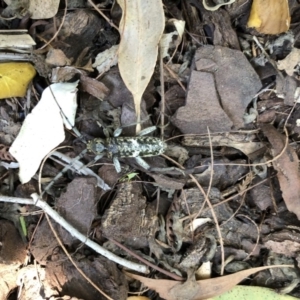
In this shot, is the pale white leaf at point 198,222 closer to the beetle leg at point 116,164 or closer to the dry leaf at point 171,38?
the beetle leg at point 116,164

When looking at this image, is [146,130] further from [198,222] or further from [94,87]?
[198,222]

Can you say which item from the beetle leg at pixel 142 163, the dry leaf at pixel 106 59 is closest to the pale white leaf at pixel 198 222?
the beetle leg at pixel 142 163

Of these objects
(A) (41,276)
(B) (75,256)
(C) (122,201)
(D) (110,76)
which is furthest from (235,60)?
(A) (41,276)

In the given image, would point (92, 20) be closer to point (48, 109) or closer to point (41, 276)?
point (48, 109)

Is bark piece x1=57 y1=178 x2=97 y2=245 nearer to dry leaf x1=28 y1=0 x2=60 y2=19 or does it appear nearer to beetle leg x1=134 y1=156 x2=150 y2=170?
beetle leg x1=134 y1=156 x2=150 y2=170

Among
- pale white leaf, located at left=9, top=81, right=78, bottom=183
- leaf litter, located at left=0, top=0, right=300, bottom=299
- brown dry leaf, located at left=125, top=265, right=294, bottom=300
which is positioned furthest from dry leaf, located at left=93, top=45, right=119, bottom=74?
brown dry leaf, located at left=125, top=265, right=294, bottom=300

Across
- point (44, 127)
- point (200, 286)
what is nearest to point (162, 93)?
point (44, 127)

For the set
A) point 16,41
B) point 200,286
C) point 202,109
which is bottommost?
point 200,286
